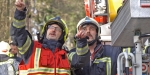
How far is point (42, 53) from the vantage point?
5953mm

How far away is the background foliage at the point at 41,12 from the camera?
69.1ft

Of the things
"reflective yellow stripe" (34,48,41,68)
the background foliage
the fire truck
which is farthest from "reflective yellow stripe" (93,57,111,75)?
the background foliage

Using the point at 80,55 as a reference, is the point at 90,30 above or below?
above

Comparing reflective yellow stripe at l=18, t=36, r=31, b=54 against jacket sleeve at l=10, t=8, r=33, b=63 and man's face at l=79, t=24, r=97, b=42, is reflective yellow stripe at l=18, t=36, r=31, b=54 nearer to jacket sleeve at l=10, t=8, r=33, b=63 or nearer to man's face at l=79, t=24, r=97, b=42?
jacket sleeve at l=10, t=8, r=33, b=63

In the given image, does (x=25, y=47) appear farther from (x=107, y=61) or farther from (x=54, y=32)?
(x=107, y=61)

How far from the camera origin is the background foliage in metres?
21.0

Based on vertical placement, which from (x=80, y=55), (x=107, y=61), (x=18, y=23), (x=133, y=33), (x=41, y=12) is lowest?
(x=107, y=61)

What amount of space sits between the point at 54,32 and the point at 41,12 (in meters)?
21.3


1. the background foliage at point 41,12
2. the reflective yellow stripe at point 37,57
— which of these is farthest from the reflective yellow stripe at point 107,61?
the background foliage at point 41,12

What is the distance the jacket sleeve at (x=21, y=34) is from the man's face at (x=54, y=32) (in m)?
0.27

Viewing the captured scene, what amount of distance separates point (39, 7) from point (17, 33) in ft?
71.5

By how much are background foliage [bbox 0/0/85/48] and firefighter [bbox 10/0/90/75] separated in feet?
44.8

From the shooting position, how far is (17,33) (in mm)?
5785

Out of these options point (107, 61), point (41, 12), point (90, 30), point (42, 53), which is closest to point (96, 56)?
point (107, 61)
